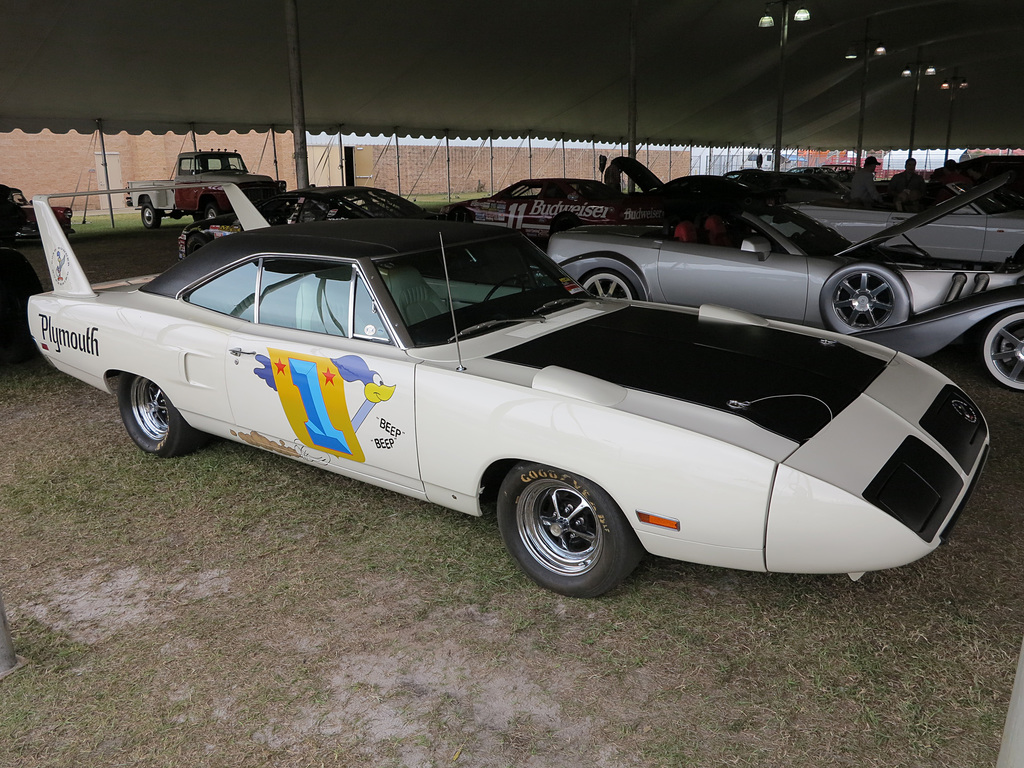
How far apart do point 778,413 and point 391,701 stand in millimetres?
1645

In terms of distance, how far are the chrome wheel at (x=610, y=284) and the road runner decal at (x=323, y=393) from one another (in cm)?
382

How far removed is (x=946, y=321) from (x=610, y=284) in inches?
104

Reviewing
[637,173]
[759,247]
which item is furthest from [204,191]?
[759,247]

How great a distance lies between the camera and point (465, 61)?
19453 mm

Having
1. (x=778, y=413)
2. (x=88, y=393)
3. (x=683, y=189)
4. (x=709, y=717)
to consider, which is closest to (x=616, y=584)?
(x=709, y=717)

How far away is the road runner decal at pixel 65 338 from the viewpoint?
4.44m

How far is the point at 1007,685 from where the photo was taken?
2.56m

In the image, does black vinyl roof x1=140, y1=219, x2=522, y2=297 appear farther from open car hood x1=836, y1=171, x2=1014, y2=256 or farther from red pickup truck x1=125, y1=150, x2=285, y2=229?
red pickup truck x1=125, y1=150, x2=285, y2=229

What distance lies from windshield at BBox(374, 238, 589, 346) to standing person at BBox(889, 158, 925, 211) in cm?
829

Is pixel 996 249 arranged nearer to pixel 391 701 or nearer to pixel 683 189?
pixel 683 189

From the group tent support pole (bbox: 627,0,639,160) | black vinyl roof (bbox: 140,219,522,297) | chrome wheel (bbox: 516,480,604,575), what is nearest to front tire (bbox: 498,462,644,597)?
chrome wheel (bbox: 516,480,604,575)

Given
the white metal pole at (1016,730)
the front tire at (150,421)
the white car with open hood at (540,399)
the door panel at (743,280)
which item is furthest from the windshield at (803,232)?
the white metal pole at (1016,730)

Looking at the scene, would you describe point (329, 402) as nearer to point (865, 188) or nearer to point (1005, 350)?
point (1005, 350)

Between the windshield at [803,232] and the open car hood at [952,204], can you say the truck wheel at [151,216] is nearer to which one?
the windshield at [803,232]
